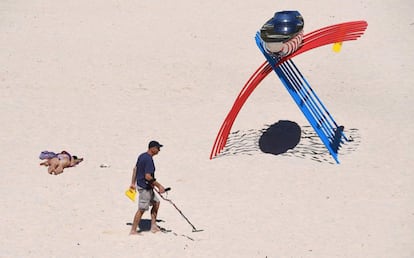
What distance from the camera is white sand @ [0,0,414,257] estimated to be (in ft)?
38.5

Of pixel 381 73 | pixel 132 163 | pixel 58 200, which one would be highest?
pixel 381 73

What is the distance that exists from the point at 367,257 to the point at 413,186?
2582 millimetres

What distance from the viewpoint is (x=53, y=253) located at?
11.2 meters

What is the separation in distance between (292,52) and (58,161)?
15.3 feet

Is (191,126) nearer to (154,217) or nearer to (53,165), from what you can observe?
(53,165)

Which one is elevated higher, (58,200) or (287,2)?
(287,2)

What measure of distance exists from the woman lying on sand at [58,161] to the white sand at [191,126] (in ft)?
0.46

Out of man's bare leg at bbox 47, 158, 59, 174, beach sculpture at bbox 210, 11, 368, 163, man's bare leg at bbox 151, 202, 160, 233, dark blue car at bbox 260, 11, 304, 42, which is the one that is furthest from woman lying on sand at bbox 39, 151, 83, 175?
dark blue car at bbox 260, 11, 304, 42

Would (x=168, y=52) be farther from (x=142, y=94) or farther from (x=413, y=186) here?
(x=413, y=186)

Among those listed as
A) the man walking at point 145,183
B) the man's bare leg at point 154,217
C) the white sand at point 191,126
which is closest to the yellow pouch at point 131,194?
the man walking at point 145,183

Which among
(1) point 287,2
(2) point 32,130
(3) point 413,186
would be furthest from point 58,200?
(1) point 287,2

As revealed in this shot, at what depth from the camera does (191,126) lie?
1571cm

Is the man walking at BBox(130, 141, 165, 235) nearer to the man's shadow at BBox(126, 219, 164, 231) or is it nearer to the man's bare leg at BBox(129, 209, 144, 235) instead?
the man's bare leg at BBox(129, 209, 144, 235)

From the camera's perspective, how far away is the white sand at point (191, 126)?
1175 cm
